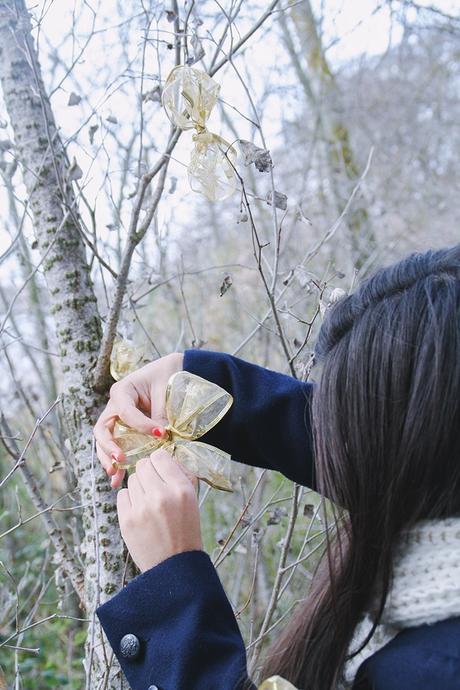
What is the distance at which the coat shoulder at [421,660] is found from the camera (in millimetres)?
907

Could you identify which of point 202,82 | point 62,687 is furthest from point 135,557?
point 62,687

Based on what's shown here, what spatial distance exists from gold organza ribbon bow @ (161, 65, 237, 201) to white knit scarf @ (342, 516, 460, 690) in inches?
28.6

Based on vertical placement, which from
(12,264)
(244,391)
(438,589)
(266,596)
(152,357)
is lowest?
(266,596)

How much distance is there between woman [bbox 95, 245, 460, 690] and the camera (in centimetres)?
96

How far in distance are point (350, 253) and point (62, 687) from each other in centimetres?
275

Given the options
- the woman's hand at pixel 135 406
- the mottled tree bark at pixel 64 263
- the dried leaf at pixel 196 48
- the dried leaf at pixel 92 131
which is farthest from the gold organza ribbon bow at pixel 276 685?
the dried leaf at pixel 92 131

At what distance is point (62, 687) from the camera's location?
2539 mm

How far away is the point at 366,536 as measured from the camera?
3.44 feet

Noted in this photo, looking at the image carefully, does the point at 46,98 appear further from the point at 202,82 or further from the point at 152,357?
the point at 152,357

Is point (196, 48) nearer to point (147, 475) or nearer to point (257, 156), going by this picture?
point (257, 156)

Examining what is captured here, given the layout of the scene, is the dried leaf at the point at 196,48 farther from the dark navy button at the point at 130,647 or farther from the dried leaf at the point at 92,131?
the dark navy button at the point at 130,647

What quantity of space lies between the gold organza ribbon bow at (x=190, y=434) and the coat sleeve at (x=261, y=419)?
15 centimetres

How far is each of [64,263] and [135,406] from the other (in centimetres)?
45

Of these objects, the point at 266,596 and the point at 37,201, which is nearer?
the point at 37,201
